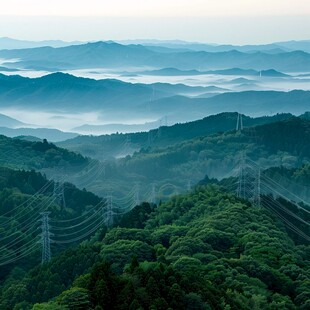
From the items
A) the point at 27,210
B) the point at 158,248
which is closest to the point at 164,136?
the point at 27,210

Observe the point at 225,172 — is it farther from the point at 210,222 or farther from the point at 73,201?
the point at 210,222

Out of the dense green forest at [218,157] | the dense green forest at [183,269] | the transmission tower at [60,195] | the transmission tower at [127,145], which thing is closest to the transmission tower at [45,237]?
the dense green forest at [183,269]

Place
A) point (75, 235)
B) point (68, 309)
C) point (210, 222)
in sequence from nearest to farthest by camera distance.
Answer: point (68, 309)
point (210, 222)
point (75, 235)

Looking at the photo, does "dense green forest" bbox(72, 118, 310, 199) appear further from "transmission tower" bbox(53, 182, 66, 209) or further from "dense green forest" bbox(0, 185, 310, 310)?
"dense green forest" bbox(0, 185, 310, 310)

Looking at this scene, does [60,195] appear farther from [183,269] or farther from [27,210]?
[183,269]

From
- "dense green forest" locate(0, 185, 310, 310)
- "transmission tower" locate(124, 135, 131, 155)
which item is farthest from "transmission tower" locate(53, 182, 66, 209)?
"transmission tower" locate(124, 135, 131, 155)

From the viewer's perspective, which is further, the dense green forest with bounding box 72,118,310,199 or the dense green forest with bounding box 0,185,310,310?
the dense green forest with bounding box 72,118,310,199

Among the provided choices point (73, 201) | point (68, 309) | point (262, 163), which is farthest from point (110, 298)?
point (262, 163)

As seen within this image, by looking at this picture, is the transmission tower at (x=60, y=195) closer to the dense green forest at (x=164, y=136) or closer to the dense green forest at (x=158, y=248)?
the dense green forest at (x=158, y=248)

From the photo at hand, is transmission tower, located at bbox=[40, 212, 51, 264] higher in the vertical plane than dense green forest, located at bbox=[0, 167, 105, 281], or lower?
higher
